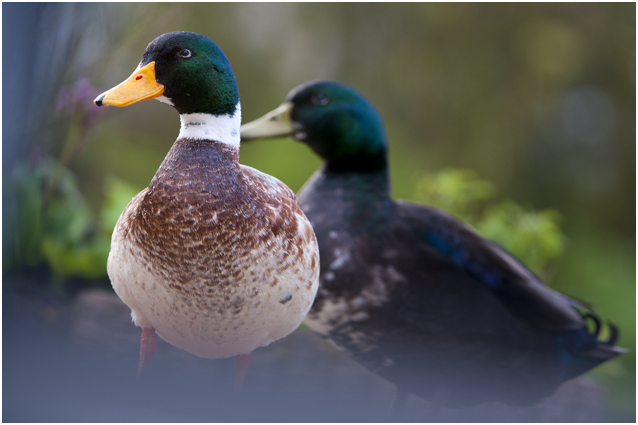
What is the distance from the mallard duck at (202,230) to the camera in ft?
1.76

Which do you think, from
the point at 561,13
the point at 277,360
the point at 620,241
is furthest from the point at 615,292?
the point at 277,360

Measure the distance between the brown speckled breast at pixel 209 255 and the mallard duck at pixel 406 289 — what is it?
0.24 metres

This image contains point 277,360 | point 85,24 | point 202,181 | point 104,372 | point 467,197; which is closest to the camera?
point 202,181

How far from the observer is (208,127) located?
0.56m

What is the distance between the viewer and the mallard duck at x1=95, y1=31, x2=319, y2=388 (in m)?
0.54

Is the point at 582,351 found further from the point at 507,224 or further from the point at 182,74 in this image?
the point at 182,74

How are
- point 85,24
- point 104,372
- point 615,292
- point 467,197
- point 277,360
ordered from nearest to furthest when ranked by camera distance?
1. point 104,372
2. point 277,360
3. point 85,24
4. point 467,197
5. point 615,292

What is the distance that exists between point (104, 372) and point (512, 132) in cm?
154

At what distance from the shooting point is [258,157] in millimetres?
1524

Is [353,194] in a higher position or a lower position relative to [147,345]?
higher

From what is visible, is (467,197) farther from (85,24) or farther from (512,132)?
(85,24)

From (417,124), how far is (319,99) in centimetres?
105

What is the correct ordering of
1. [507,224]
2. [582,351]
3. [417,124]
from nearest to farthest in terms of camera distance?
[582,351] < [507,224] < [417,124]

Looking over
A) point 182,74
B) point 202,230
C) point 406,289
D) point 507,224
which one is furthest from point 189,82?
point 507,224
